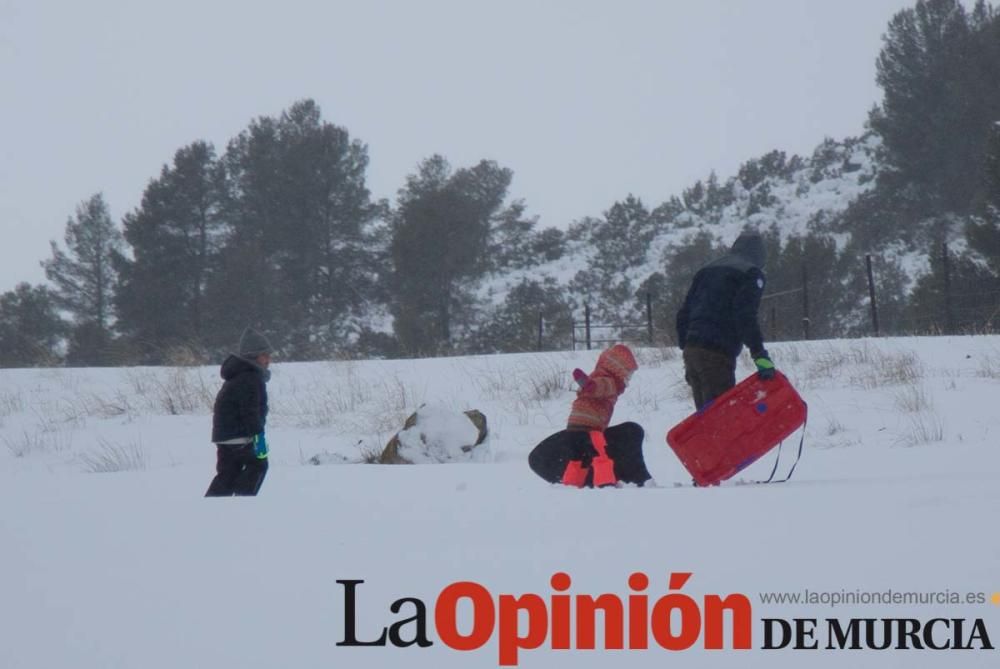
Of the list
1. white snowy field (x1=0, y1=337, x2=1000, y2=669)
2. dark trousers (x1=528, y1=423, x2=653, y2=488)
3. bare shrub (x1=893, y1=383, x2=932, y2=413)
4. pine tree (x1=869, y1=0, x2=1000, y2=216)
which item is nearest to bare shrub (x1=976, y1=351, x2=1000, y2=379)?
bare shrub (x1=893, y1=383, x2=932, y2=413)

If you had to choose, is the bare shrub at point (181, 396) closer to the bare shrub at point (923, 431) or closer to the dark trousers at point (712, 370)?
the dark trousers at point (712, 370)

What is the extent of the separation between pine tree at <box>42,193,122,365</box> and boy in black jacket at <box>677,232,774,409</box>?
28.6 metres

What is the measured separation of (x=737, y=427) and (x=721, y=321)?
0.68m

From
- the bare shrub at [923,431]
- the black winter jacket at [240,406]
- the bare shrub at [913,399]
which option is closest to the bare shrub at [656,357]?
the bare shrub at [913,399]

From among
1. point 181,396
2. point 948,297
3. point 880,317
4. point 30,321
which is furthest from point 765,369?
point 30,321

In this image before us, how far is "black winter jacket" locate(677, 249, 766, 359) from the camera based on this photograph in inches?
216

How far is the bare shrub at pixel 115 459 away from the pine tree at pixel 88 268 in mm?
22855

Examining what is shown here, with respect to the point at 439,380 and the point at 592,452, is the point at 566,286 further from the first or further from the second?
the point at 592,452

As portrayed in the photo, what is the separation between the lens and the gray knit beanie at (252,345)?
601 cm

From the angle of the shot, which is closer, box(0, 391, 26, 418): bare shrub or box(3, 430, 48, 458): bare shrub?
box(3, 430, 48, 458): bare shrub

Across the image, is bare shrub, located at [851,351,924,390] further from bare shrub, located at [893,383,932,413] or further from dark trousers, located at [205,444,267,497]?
dark trousers, located at [205,444,267,497]

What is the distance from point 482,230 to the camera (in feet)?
111

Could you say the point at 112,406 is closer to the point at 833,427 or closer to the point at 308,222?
the point at 833,427

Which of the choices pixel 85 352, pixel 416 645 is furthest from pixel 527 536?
pixel 85 352
